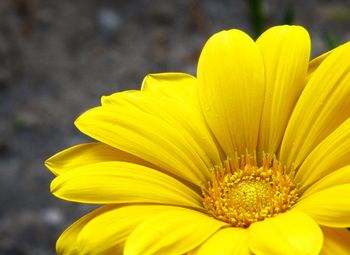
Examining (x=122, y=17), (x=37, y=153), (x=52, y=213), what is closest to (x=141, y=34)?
(x=122, y=17)

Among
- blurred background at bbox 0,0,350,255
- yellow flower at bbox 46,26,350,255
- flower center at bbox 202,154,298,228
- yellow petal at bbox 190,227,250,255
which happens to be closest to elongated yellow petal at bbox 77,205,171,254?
yellow flower at bbox 46,26,350,255

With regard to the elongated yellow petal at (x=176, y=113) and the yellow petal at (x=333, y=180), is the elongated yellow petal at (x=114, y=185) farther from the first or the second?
the yellow petal at (x=333, y=180)

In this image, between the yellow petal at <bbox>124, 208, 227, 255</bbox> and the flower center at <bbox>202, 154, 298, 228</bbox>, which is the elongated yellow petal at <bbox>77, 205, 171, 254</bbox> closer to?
the yellow petal at <bbox>124, 208, 227, 255</bbox>

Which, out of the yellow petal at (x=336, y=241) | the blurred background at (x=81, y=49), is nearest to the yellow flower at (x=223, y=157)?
the yellow petal at (x=336, y=241)

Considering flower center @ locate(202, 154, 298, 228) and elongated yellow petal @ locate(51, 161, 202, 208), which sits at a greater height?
elongated yellow petal @ locate(51, 161, 202, 208)

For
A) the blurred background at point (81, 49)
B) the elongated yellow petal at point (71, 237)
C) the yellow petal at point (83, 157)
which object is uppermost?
the yellow petal at point (83, 157)

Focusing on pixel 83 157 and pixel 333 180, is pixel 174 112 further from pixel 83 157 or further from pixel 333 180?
pixel 333 180

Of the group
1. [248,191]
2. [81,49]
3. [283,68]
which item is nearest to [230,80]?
[283,68]
